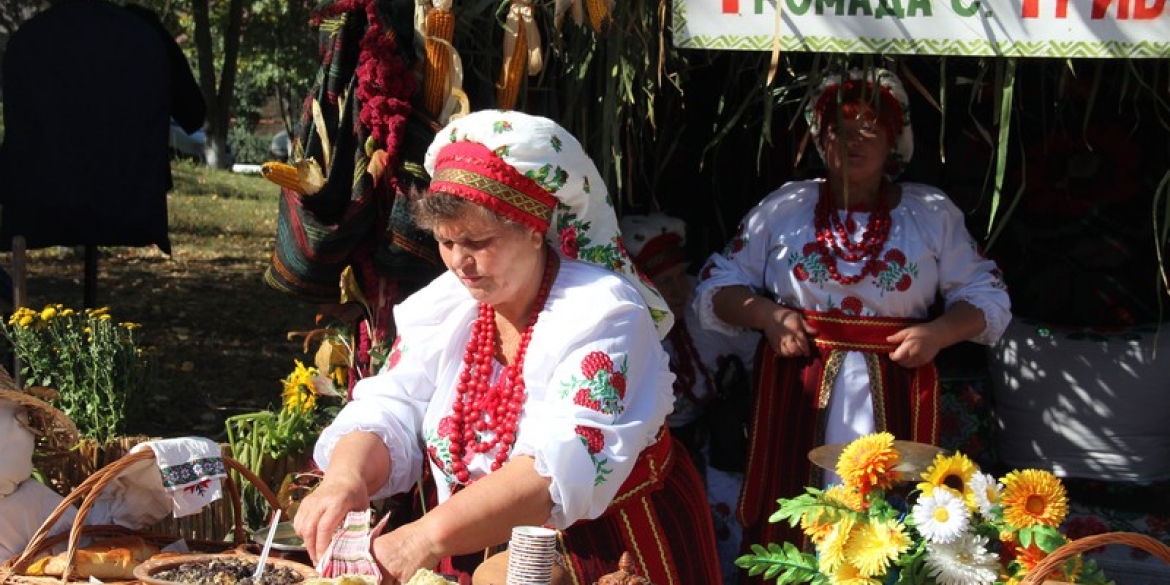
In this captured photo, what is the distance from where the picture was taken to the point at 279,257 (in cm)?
354

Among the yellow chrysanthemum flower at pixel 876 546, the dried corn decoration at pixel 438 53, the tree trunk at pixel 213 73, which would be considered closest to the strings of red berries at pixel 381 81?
the dried corn decoration at pixel 438 53

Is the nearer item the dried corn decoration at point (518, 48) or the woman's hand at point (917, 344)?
the dried corn decoration at point (518, 48)

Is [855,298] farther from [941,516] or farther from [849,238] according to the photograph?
[941,516]

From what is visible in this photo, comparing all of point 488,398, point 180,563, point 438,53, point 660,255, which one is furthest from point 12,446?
point 660,255

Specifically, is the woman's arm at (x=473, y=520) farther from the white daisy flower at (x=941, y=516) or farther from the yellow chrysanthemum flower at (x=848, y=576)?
the white daisy flower at (x=941, y=516)

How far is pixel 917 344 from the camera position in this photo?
3664 millimetres

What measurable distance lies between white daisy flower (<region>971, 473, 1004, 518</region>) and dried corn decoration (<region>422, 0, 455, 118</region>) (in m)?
1.62

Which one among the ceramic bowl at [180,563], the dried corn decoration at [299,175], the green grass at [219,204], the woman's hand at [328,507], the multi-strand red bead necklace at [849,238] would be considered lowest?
the green grass at [219,204]

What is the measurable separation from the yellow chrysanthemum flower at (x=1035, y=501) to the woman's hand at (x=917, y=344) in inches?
57.7

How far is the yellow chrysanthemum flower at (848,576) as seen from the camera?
7.25 feet

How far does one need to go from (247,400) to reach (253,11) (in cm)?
863

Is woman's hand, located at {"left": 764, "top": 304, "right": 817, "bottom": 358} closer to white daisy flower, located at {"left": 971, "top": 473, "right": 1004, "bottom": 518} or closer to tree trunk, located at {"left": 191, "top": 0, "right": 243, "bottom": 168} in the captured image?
white daisy flower, located at {"left": 971, "top": 473, "right": 1004, "bottom": 518}

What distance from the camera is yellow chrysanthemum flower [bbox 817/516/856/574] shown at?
223 centimetres

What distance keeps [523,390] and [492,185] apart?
0.38 metres
